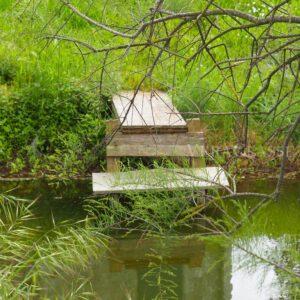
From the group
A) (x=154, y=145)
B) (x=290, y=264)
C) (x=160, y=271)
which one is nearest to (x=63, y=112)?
(x=154, y=145)

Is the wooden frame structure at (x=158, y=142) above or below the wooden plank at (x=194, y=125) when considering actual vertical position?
below

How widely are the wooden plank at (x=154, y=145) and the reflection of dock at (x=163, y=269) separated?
1002mm

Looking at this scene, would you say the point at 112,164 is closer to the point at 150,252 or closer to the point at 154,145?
the point at 154,145

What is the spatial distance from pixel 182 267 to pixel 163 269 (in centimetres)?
17

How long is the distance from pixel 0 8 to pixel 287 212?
5.32 meters

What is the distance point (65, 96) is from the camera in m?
8.48

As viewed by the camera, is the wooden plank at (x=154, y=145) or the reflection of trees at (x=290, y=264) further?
the wooden plank at (x=154, y=145)

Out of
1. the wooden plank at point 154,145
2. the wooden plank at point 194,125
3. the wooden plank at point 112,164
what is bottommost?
the wooden plank at point 112,164

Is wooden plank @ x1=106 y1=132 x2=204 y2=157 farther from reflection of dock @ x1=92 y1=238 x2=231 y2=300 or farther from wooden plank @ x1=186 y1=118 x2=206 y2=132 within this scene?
reflection of dock @ x1=92 y1=238 x2=231 y2=300

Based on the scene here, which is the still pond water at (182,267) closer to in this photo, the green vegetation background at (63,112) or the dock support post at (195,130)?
the dock support post at (195,130)

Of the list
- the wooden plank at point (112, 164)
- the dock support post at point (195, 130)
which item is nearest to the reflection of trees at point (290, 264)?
the dock support post at point (195, 130)

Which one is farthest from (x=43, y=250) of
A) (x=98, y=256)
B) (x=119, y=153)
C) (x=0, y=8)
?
(x=0, y=8)

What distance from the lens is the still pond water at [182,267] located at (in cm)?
545

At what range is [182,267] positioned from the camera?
19.5 ft
